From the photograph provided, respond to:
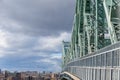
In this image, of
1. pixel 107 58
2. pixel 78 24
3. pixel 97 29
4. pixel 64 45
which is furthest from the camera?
pixel 64 45

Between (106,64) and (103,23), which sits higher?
(103,23)

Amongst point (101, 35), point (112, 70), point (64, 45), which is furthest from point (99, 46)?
point (64, 45)

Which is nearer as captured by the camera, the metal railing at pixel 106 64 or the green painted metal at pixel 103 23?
the metal railing at pixel 106 64

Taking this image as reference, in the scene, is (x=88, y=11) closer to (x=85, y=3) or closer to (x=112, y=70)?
(x=85, y=3)

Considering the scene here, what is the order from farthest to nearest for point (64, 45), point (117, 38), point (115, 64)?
point (64, 45) < point (117, 38) < point (115, 64)

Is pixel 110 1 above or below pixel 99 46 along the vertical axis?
above

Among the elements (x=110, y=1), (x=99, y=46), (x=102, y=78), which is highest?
(x=110, y=1)

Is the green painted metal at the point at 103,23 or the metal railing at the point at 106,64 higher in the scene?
the green painted metal at the point at 103,23

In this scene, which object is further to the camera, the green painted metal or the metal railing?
the green painted metal

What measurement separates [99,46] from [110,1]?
26.1 feet

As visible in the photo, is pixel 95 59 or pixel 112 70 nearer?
pixel 112 70

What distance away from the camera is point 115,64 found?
3759cm

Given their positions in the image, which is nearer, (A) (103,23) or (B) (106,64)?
(B) (106,64)

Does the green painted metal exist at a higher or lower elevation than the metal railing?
higher
